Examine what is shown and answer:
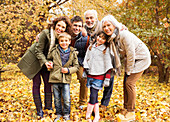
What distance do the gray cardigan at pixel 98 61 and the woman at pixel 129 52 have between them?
26cm

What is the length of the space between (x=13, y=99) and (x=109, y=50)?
9.99 ft

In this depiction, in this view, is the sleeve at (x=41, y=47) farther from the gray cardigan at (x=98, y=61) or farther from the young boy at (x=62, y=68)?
the gray cardigan at (x=98, y=61)

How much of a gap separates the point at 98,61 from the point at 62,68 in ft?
2.12

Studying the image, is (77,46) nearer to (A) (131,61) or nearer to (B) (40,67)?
(B) (40,67)

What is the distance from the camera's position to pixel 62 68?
317 centimetres

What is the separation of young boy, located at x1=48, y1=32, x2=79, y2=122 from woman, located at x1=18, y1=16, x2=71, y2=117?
12 centimetres

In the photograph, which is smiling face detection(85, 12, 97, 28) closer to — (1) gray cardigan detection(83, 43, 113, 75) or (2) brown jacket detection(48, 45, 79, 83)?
(1) gray cardigan detection(83, 43, 113, 75)

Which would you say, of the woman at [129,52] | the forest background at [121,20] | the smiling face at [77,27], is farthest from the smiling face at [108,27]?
the forest background at [121,20]

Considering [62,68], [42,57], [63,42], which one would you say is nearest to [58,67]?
[62,68]

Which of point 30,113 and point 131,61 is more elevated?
point 131,61

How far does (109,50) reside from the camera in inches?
126

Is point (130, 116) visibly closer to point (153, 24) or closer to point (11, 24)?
point (153, 24)

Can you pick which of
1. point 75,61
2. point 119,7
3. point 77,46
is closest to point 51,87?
point 75,61

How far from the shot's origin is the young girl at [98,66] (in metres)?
3.18
